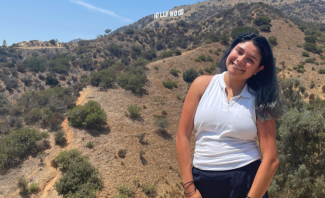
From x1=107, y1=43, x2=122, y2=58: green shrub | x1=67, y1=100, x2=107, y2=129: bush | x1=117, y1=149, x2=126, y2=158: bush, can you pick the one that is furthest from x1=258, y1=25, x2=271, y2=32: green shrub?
x1=117, y1=149, x2=126, y2=158: bush

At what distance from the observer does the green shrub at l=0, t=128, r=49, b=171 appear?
28.7ft

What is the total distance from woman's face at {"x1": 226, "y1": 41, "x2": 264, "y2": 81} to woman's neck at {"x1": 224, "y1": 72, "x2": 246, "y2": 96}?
0.08 meters

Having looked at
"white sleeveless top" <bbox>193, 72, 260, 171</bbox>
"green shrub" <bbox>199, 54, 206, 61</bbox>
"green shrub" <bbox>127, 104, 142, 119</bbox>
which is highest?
"green shrub" <bbox>199, 54, 206, 61</bbox>

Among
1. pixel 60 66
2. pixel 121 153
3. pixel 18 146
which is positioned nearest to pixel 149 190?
pixel 121 153

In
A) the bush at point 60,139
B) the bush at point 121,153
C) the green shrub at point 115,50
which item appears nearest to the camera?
the bush at point 121,153

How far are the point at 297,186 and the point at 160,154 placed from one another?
696 cm

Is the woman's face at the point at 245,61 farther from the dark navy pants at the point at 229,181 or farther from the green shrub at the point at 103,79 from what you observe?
the green shrub at the point at 103,79

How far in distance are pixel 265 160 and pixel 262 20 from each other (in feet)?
139

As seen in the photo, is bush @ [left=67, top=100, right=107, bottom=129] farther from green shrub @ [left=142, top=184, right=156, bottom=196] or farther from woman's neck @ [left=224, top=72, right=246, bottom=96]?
woman's neck @ [left=224, top=72, right=246, bottom=96]

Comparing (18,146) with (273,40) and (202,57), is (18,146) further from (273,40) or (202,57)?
(273,40)

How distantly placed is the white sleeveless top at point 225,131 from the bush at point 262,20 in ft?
136

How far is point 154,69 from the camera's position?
22.7 metres

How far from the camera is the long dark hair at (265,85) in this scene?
5.57 ft

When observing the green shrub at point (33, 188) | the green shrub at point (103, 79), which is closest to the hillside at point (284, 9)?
the green shrub at point (103, 79)
